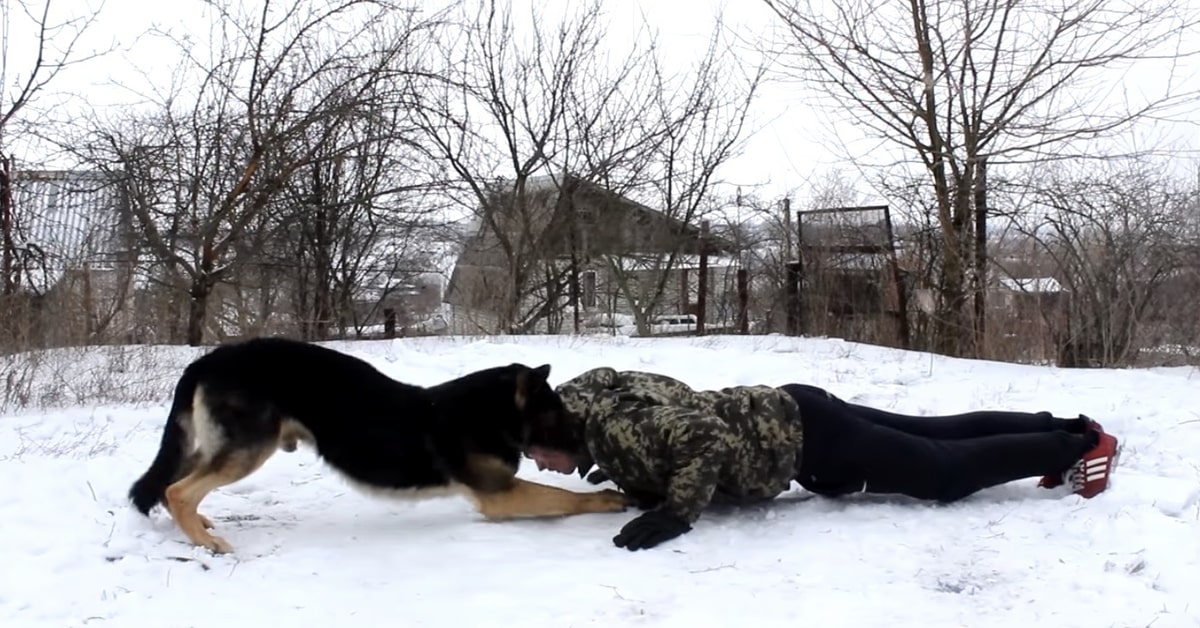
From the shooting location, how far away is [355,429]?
4.17 m

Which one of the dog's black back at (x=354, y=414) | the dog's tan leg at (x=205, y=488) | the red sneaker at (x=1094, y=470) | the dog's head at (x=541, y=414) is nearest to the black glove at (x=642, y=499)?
the dog's head at (x=541, y=414)

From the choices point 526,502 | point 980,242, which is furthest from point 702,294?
point 526,502

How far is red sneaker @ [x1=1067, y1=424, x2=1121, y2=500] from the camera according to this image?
435 centimetres

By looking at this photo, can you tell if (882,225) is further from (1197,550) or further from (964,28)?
(1197,550)

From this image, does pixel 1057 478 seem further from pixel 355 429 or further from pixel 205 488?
pixel 205 488

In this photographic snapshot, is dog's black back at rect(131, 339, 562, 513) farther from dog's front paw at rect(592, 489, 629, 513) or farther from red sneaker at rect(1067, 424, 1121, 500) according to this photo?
red sneaker at rect(1067, 424, 1121, 500)

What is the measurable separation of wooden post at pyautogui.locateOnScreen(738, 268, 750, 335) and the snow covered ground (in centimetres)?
1003

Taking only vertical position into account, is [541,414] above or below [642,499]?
above

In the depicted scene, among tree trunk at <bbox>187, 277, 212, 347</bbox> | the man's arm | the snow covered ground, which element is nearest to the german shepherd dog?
the snow covered ground

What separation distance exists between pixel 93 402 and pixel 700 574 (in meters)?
5.38

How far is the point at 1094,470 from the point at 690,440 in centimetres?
200

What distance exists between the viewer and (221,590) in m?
3.35

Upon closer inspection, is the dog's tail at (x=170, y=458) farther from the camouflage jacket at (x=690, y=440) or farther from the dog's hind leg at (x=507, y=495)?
the camouflage jacket at (x=690, y=440)

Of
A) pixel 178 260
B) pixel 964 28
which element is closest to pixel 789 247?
pixel 964 28
